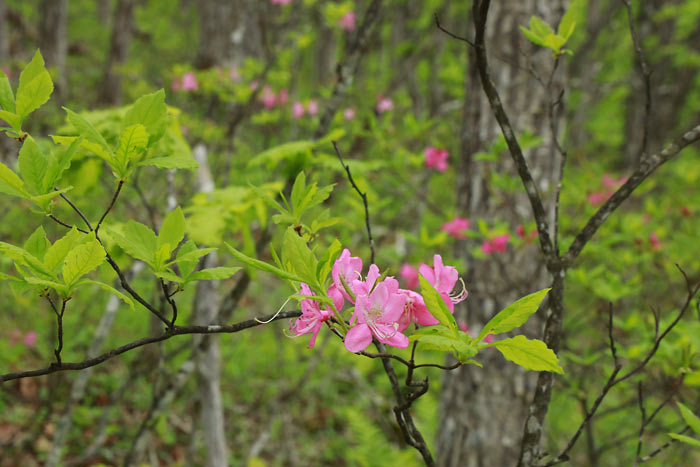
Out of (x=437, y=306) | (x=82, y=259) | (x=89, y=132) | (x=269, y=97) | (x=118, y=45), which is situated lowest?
(x=437, y=306)

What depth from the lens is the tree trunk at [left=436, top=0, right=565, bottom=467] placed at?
2.15 meters

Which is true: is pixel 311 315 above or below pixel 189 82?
below

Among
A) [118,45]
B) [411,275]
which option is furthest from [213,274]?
[118,45]

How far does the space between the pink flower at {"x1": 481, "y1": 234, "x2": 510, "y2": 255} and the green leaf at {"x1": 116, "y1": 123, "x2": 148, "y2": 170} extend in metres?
1.64

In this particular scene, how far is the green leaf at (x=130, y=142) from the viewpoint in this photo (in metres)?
0.73

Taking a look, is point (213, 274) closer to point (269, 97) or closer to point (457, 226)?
point (457, 226)

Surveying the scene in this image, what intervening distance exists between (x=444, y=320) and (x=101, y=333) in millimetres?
1648

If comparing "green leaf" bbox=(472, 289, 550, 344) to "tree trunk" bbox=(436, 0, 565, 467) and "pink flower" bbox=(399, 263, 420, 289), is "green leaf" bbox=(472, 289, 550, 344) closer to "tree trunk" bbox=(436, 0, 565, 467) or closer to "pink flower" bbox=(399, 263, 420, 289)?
"tree trunk" bbox=(436, 0, 565, 467)

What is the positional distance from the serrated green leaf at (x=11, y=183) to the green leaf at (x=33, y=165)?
0.01m

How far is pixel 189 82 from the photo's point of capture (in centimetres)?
390

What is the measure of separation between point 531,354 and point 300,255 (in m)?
0.33

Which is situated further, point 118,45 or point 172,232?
point 118,45

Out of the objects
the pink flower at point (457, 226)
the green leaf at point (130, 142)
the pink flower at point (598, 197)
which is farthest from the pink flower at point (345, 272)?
the pink flower at point (598, 197)

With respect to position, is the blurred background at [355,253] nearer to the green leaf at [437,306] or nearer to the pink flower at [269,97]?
the pink flower at [269,97]
